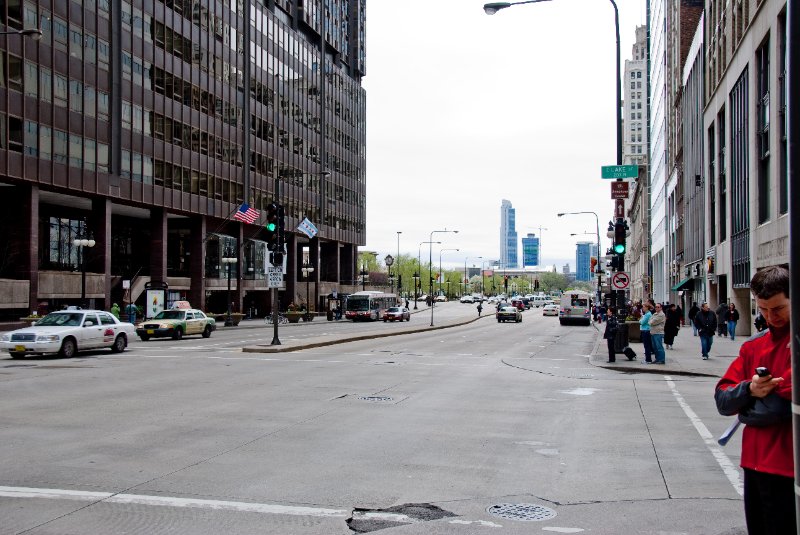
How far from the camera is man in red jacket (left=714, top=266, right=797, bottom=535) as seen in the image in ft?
12.6

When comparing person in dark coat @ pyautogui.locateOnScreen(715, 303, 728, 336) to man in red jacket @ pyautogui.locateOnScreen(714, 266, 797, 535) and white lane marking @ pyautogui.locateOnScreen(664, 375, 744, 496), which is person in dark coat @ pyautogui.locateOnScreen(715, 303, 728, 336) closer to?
white lane marking @ pyautogui.locateOnScreen(664, 375, 744, 496)

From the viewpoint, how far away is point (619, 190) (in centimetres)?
2336

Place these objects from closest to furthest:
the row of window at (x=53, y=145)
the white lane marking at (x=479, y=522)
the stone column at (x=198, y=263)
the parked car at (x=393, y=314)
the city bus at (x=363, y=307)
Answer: the white lane marking at (x=479, y=522) < the row of window at (x=53, y=145) < the stone column at (x=198, y=263) < the city bus at (x=363, y=307) < the parked car at (x=393, y=314)

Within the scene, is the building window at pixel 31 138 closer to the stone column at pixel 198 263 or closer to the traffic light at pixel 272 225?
the stone column at pixel 198 263

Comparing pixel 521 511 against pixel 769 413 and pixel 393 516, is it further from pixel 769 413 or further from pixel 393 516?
pixel 769 413

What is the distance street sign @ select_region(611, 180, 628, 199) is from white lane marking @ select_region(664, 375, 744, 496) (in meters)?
9.74

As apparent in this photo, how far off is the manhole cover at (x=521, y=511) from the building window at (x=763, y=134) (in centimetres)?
3033

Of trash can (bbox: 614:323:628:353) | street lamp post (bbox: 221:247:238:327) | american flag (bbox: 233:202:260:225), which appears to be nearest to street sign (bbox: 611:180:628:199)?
trash can (bbox: 614:323:628:353)

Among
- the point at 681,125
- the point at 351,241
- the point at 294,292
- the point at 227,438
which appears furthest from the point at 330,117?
the point at 227,438

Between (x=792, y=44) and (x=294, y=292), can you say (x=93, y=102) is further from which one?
(x=792, y=44)

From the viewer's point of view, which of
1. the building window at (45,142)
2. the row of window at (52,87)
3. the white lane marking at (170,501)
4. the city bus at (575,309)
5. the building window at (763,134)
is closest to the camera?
the white lane marking at (170,501)

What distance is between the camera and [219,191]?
221 feet

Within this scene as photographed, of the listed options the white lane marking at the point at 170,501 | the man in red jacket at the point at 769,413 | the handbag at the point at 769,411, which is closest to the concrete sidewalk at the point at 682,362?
the white lane marking at the point at 170,501

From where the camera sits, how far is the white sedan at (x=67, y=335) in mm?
23359
